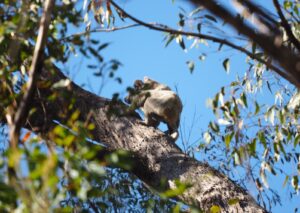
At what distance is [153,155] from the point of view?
478 cm

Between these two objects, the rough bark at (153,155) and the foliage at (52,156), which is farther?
the rough bark at (153,155)

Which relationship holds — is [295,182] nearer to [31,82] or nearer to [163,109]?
[31,82]

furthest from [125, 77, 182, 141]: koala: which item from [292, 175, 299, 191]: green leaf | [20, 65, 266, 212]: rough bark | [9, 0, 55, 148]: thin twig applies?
[9, 0, 55, 148]: thin twig

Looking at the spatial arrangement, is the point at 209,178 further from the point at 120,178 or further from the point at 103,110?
the point at 120,178

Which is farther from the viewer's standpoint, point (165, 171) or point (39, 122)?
point (39, 122)

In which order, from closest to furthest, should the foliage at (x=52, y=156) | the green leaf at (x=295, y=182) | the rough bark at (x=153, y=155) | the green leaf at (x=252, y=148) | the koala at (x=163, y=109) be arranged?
the foliage at (x=52, y=156)
the green leaf at (x=252, y=148)
the rough bark at (x=153, y=155)
the green leaf at (x=295, y=182)
the koala at (x=163, y=109)

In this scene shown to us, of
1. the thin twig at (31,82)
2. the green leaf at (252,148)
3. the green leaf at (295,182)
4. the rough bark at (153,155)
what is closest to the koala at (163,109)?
the rough bark at (153,155)

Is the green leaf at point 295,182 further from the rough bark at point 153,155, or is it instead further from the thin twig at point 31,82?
the thin twig at point 31,82

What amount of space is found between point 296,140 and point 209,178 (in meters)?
0.85

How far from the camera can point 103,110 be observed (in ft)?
17.2

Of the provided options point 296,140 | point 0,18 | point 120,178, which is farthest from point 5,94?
point 120,178

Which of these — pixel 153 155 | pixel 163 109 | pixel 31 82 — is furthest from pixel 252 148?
pixel 163 109

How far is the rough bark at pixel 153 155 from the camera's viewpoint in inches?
164

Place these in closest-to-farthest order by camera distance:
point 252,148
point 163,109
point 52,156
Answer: point 52,156 → point 252,148 → point 163,109
